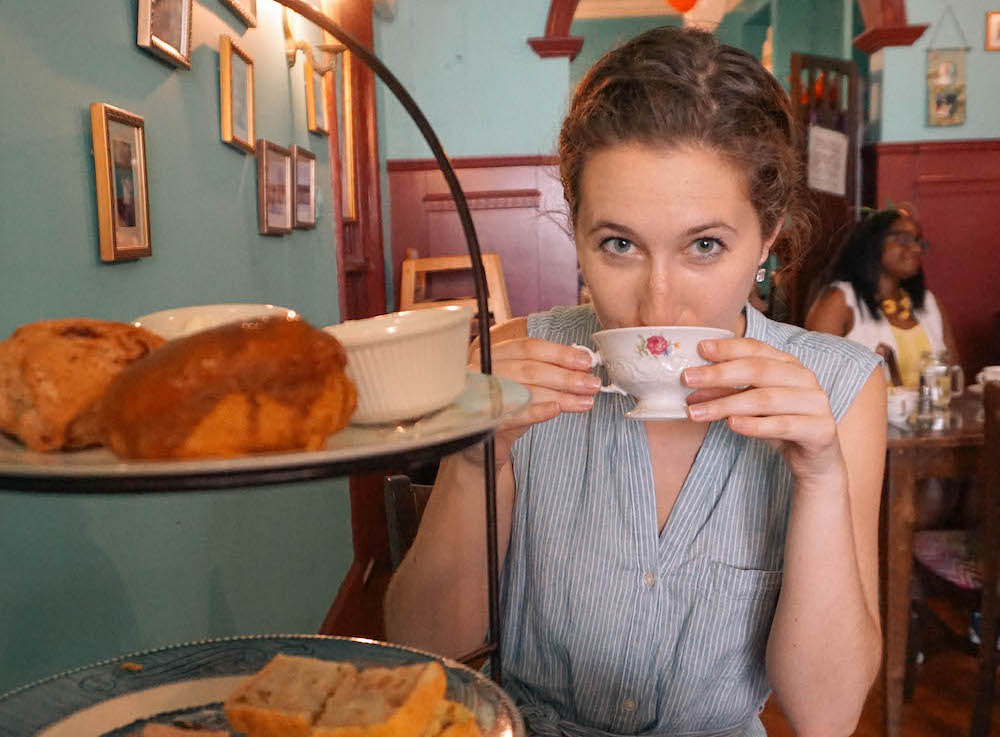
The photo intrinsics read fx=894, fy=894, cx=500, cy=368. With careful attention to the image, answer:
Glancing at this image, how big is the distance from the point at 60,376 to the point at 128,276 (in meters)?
1.08

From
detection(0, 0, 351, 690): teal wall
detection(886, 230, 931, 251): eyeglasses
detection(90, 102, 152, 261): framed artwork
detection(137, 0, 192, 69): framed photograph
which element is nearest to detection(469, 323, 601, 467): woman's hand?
detection(0, 0, 351, 690): teal wall

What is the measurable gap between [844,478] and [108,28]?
4.15ft

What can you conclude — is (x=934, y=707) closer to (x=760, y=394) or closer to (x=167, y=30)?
(x=760, y=394)

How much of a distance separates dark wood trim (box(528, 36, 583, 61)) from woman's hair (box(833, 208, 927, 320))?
2.02m

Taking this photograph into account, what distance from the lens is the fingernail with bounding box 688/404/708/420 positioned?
871mm

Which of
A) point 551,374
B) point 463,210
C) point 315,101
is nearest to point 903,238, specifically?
point 315,101

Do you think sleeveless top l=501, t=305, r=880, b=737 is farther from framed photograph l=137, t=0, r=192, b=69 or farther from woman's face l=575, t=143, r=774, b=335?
framed photograph l=137, t=0, r=192, b=69

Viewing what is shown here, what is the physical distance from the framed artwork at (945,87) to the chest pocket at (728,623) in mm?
4542

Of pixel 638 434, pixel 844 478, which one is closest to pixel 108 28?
pixel 638 434

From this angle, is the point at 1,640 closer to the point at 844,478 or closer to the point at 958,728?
the point at 844,478

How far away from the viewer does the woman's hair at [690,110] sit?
1151 millimetres

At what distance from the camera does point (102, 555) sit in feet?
4.26

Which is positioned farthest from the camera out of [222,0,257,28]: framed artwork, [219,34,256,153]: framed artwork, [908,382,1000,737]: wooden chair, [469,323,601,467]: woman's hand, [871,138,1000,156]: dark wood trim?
[871,138,1000,156]: dark wood trim

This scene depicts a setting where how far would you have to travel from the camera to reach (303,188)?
9.51 ft
